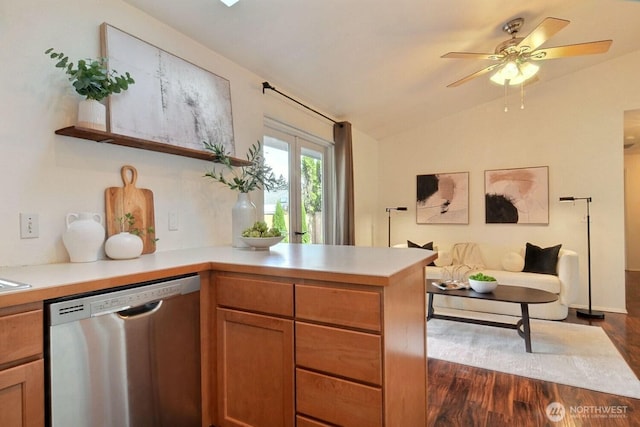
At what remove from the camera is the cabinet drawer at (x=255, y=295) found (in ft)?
4.57

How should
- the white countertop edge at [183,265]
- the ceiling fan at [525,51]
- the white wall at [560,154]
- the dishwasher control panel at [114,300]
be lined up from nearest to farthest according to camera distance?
1. the dishwasher control panel at [114,300]
2. the white countertop edge at [183,265]
3. the ceiling fan at [525,51]
4. the white wall at [560,154]

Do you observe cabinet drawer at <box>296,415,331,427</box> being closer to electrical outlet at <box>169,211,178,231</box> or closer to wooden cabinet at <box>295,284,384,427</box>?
wooden cabinet at <box>295,284,384,427</box>

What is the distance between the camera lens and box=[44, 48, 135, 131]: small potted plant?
1.58 meters

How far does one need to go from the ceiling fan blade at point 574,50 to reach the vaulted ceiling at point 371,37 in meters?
0.39

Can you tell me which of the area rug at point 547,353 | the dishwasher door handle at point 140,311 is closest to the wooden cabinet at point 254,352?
the dishwasher door handle at point 140,311

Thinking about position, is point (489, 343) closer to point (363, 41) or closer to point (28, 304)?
point (363, 41)

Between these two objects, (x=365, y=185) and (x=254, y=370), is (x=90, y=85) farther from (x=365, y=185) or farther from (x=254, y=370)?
(x=365, y=185)

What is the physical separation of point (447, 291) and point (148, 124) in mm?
2826

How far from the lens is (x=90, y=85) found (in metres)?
1.61

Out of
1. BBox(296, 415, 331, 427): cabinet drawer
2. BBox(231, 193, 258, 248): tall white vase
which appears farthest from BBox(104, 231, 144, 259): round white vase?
BBox(296, 415, 331, 427): cabinet drawer

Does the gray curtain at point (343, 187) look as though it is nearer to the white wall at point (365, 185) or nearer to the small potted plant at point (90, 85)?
the white wall at point (365, 185)

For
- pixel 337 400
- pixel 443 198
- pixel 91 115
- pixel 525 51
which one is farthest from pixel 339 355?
pixel 443 198

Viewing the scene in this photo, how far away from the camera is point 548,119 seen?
4.43 m

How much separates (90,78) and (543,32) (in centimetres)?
291
